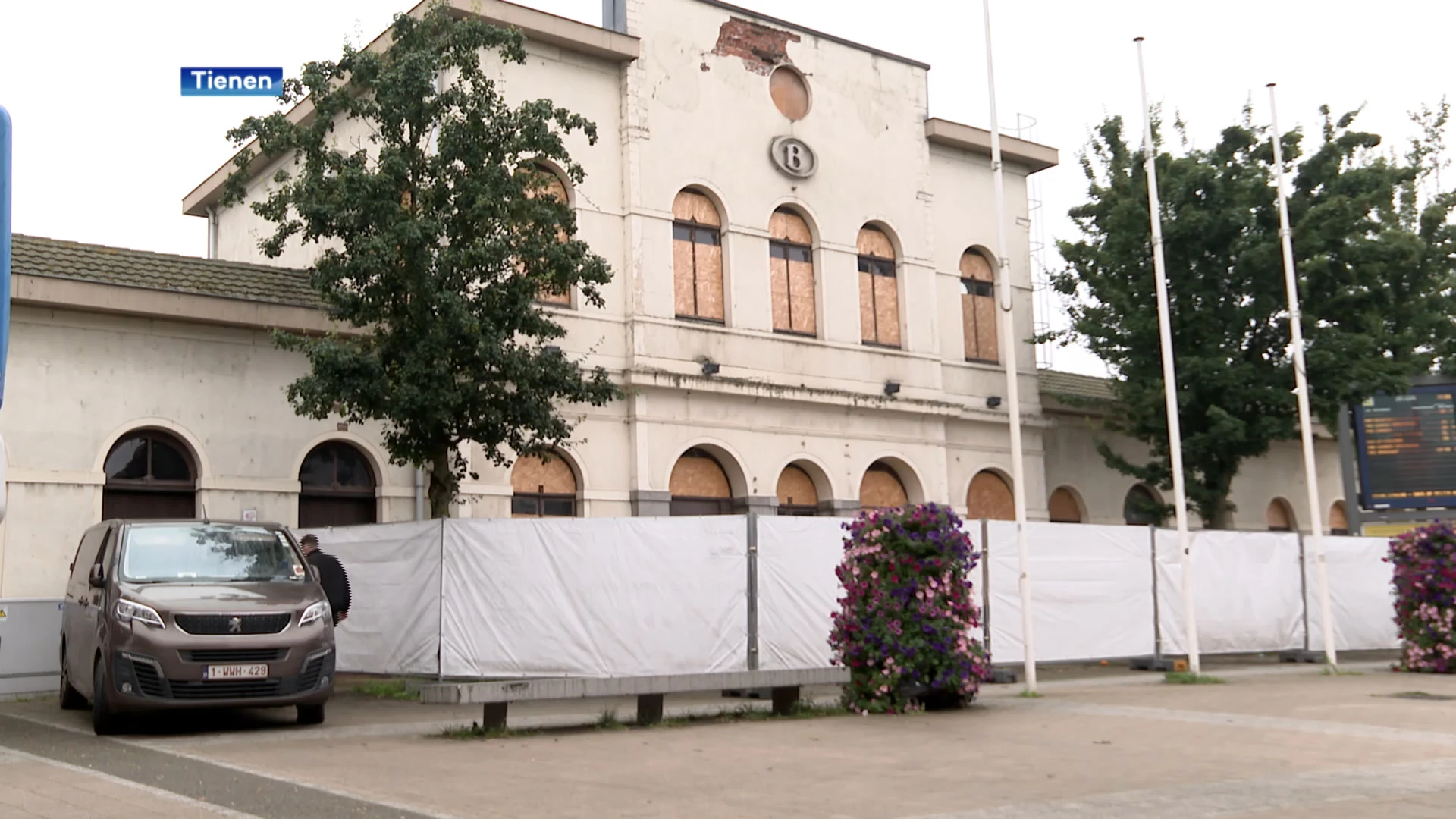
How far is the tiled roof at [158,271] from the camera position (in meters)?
18.2

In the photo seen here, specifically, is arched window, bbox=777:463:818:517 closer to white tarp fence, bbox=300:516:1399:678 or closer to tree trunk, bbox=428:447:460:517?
white tarp fence, bbox=300:516:1399:678

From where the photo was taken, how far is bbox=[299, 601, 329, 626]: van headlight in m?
12.9

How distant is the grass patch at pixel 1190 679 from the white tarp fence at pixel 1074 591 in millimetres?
936

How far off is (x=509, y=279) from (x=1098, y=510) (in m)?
17.3

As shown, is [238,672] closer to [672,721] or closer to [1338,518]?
[672,721]

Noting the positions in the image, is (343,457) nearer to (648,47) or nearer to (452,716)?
(452,716)

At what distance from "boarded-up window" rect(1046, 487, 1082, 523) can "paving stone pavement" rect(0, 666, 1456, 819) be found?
14.3 metres

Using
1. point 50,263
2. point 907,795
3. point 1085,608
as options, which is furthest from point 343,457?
point 907,795

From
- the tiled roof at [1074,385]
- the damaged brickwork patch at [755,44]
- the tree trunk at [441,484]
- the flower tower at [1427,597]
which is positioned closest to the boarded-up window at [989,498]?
the tiled roof at [1074,385]

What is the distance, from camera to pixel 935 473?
1051 inches


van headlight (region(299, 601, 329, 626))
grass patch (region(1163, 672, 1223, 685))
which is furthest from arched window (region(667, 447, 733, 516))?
van headlight (region(299, 601, 329, 626))

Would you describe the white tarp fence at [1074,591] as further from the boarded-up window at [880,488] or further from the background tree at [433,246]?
the boarded-up window at [880,488]

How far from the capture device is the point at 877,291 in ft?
87.5

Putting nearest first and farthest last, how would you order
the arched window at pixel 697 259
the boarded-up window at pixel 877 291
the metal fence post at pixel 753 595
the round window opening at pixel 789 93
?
1. the metal fence post at pixel 753 595
2. the arched window at pixel 697 259
3. the round window opening at pixel 789 93
4. the boarded-up window at pixel 877 291
